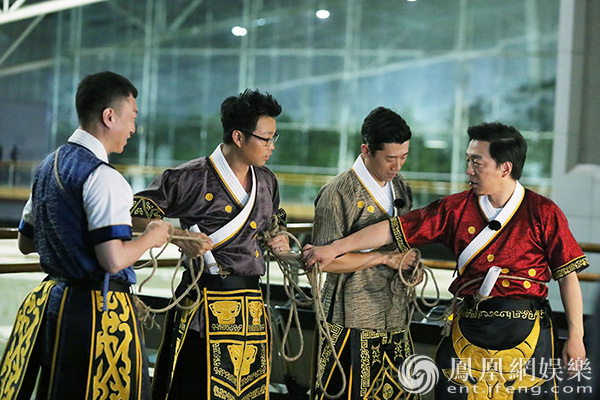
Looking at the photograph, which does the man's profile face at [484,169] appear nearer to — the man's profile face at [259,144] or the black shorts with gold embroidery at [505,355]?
the black shorts with gold embroidery at [505,355]

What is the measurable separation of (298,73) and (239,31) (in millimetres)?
1333

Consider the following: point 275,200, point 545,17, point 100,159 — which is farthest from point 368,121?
Result: point 545,17

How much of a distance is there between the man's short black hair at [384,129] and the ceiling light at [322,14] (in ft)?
32.7

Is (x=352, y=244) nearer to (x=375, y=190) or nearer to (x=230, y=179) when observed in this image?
(x=375, y=190)

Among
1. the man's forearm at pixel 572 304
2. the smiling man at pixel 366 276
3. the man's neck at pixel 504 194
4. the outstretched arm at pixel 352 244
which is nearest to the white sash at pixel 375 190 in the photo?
the smiling man at pixel 366 276

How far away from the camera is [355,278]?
2.68m

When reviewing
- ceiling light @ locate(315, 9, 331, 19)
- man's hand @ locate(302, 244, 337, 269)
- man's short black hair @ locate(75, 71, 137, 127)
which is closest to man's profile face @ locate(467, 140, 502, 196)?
man's hand @ locate(302, 244, 337, 269)

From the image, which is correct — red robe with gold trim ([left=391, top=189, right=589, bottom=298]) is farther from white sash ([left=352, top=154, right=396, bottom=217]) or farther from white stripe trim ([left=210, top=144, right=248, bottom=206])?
white stripe trim ([left=210, top=144, right=248, bottom=206])

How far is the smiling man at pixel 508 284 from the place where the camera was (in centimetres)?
244

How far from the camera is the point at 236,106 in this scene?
2.51 metres

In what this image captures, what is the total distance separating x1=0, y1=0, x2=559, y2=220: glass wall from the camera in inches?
438

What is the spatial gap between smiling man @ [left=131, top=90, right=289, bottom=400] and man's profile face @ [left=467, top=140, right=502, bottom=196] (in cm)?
67

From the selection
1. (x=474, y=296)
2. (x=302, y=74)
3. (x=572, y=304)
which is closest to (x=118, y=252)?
(x=474, y=296)

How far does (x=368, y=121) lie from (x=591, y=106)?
5121mm
